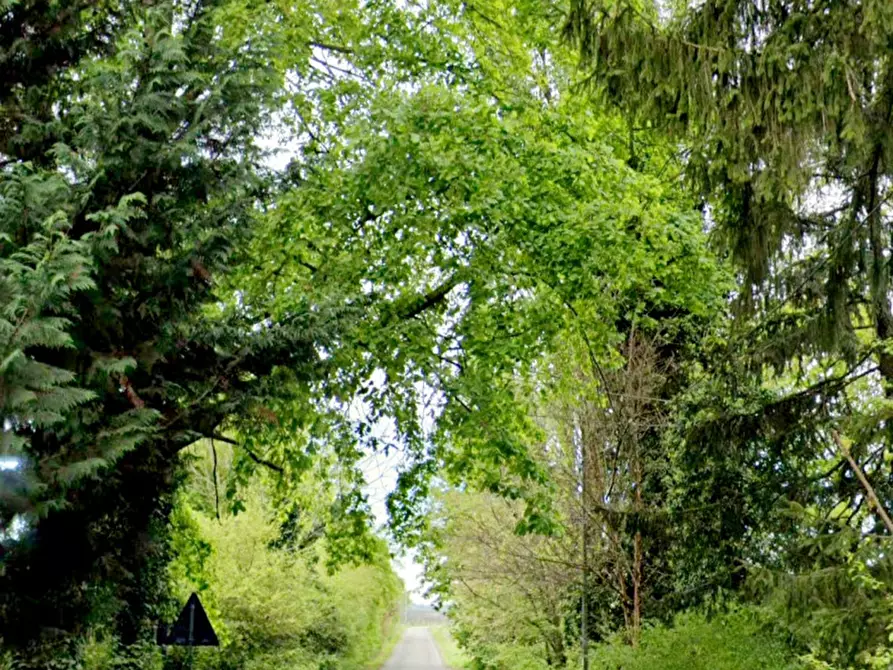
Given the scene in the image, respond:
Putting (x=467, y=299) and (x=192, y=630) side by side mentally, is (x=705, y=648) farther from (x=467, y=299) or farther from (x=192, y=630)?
(x=192, y=630)

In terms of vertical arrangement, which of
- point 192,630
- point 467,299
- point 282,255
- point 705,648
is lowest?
point 705,648

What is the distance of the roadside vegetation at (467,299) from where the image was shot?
7164 millimetres

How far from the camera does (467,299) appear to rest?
12.0 metres

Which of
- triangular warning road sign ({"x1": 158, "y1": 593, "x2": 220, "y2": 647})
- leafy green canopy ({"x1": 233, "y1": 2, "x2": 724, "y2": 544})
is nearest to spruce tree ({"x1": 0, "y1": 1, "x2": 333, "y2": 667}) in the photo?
leafy green canopy ({"x1": 233, "y1": 2, "x2": 724, "y2": 544})

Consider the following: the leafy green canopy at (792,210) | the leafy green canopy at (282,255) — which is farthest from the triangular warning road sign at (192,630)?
the leafy green canopy at (792,210)

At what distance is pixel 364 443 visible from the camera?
1188 cm

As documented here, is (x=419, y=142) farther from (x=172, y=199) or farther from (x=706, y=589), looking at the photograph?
(x=706, y=589)

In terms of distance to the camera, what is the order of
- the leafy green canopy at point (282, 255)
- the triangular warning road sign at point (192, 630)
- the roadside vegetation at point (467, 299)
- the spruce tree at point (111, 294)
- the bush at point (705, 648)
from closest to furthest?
the spruce tree at point (111, 294) < the leafy green canopy at point (282, 255) < the roadside vegetation at point (467, 299) < the triangular warning road sign at point (192, 630) < the bush at point (705, 648)

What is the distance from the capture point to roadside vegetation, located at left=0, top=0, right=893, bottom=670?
7.16 m

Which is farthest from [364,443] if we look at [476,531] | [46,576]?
[476,531]

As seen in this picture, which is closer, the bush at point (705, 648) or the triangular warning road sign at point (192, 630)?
the triangular warning road sign at point (192, 630)

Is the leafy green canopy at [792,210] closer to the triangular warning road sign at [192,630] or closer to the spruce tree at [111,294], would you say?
the spruce tree at [111,294]

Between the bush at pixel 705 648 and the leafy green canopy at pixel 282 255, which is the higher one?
the leafy green canopy at pixel 282 255

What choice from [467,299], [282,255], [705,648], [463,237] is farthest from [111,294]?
[705,648]
